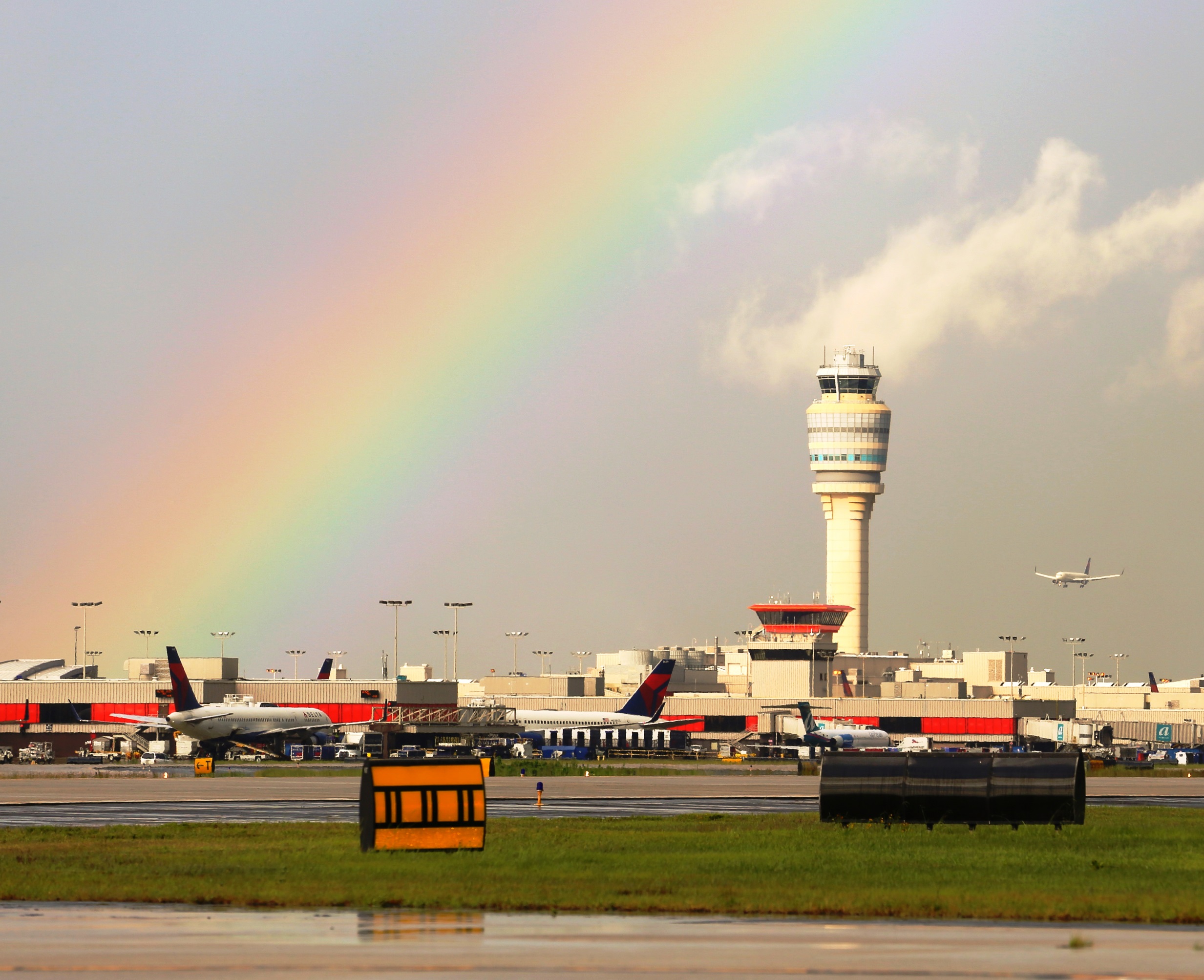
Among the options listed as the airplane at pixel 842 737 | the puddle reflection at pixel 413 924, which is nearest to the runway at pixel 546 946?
the puddle reflection at pixel 413 924

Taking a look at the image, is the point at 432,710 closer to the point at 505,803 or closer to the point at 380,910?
the point at 505,803

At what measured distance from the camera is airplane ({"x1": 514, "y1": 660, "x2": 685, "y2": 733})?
17512 cm

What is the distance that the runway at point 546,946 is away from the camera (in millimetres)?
25859

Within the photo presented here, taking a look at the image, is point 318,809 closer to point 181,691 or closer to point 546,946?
point 546,946

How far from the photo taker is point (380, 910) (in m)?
34.4

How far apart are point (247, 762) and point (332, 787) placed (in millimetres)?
47410

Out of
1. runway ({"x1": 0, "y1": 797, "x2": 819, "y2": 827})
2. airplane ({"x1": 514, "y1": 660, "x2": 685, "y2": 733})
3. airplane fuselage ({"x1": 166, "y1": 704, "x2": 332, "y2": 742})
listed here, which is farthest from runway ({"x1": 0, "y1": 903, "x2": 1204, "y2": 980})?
airplane ({"x1": 514, "y1": 660, "x2": 685, "y2": 733})

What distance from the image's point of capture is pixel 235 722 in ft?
494

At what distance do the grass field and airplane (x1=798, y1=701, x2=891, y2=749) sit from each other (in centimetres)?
10412

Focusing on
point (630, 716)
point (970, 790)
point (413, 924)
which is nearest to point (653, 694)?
point (630, 716)

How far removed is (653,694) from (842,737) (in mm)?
27756

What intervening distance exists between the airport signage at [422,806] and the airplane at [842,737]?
120879 mm

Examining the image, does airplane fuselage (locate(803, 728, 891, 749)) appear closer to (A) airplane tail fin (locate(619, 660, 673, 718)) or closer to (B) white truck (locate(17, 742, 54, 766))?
(A) airplane tail fin (locate(619, 660, 673, 718))

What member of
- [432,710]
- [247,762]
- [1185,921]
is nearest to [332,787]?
[247,762]
